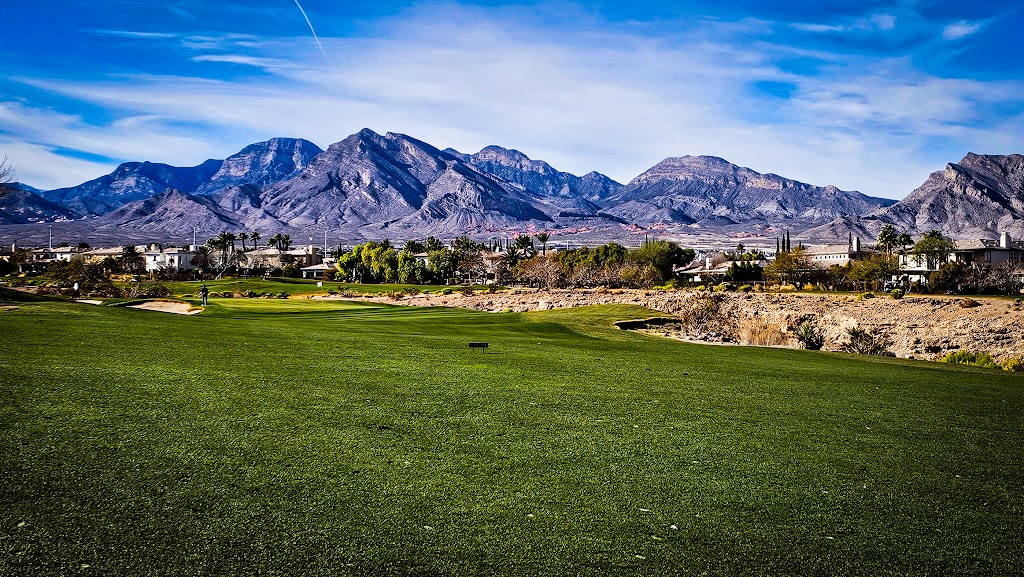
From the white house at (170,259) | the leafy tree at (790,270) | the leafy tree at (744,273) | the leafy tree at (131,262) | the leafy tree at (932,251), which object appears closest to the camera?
the leafy tree at (790,270)

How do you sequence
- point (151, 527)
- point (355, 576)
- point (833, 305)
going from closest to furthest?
point (355, 576)
point (151, 527)
point (833, 305)

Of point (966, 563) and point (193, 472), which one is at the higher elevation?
point (193, 472)

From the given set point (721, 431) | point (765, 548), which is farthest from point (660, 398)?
point (765, 548)

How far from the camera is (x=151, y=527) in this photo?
474cm

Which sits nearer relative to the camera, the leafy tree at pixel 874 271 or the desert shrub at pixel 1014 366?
the desert shrub at pixel 1014 366

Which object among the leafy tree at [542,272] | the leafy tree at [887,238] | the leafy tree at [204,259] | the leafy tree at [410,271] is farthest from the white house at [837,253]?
the leafy tree at [204,259]

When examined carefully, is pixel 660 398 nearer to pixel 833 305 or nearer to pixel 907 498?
pixel 907 498

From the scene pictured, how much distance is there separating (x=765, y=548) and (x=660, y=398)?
4.92 m

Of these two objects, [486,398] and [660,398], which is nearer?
[486,398]

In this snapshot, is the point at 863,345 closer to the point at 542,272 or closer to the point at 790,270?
the point at 790,270

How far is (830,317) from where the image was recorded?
4950 centimetres

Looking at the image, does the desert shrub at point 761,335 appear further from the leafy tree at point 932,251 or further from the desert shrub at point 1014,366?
the leafy tree at point 932,251

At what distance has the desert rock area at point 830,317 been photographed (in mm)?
28797

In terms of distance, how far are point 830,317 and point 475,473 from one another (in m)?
49.2
